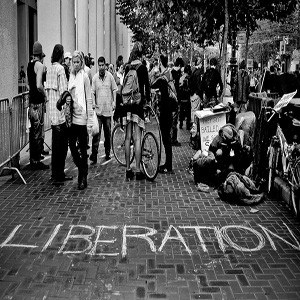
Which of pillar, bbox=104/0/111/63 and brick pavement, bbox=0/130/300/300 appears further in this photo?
pillar, bbox=104/0/111/63

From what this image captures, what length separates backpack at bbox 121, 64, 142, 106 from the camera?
8.48 m

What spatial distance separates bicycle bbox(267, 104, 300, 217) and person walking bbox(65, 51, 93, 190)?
274cm

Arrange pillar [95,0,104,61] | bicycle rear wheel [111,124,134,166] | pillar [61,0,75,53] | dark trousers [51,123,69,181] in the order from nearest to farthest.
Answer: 1. dark trousers [51,123,69,181]
2. bicycle rear wheel [111,124,134,166]
3. pillar [61,0,75,53]
4. pillar [95,0,104,61]

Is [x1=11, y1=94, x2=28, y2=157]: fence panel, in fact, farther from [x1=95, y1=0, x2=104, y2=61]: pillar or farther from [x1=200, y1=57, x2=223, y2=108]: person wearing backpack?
[x1=95, y1=0, x2=104, y2=61]: pillar

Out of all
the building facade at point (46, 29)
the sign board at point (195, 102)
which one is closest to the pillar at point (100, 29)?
the building facade at point (46, 29)

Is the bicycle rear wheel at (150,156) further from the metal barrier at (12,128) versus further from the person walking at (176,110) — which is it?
the metal barrier at (12,128)

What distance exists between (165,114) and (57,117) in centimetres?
204

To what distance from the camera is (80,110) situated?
7.98 m

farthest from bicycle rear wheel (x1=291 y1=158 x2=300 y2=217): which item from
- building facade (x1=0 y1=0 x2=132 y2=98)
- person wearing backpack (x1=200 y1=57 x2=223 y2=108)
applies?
person wearing backpack (x1=200 y1=57 x2=223 y2=108)

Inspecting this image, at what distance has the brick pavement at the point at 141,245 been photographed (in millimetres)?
4517

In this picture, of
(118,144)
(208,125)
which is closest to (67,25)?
(118,144)

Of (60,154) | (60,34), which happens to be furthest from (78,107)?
(60,34)

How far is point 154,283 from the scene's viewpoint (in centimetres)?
459

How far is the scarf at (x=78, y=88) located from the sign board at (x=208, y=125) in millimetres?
2719
